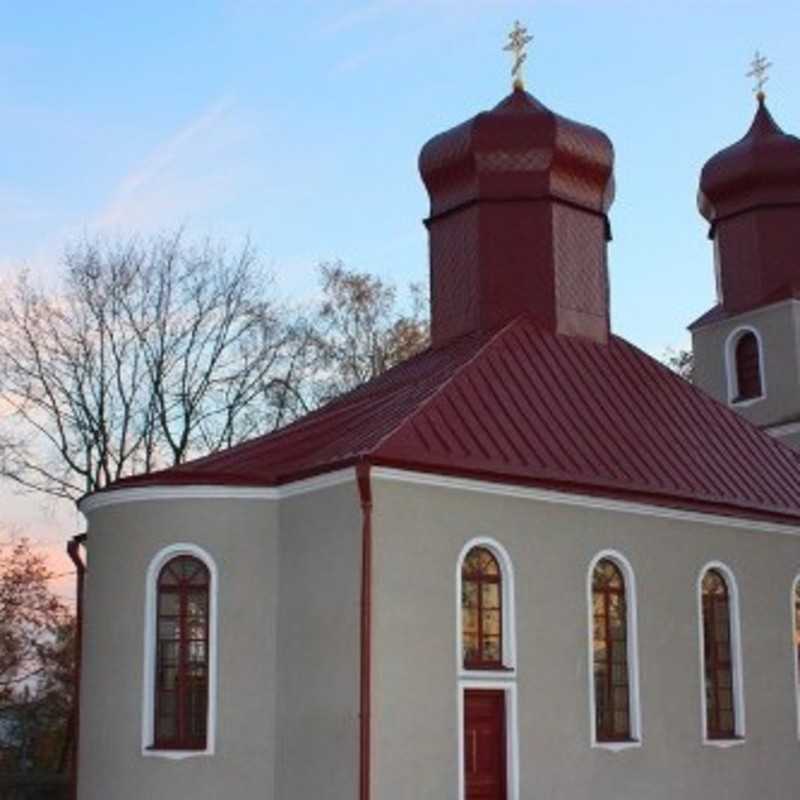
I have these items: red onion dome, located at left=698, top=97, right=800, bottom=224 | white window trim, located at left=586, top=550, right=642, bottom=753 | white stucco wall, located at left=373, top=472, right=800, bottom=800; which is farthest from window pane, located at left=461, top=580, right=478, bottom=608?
red onion dome, located at left=698, top=97, right=800, bottom=224

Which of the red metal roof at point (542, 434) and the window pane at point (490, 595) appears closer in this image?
the window pane at point (490, 595)

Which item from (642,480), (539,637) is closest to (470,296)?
(642,480)

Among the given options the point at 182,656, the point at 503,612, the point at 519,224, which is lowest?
the point at 182,656

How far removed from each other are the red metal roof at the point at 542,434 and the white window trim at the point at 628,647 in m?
0.85

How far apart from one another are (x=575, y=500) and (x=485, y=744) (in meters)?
3.09

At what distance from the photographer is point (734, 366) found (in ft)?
87.7

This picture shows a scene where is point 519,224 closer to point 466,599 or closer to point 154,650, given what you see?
point 466,599

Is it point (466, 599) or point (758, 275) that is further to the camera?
point (758, 275)

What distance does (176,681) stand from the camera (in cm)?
1576

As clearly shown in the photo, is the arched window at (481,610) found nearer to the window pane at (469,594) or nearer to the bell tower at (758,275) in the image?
the window pane at (469,594)

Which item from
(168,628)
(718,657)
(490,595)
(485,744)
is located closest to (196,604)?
(168,628)

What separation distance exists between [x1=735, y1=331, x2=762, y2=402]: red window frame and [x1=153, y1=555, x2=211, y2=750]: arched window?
13.6m

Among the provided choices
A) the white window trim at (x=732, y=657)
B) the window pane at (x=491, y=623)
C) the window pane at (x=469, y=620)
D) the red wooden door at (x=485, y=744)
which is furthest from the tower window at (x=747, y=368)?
the red wooden door at (x=485, y=744)

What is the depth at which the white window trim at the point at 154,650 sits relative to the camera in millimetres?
15547
